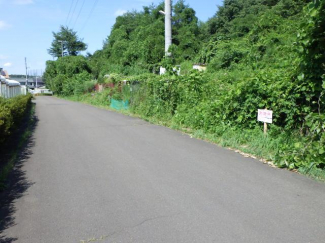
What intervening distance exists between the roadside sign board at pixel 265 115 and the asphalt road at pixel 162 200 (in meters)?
1.33

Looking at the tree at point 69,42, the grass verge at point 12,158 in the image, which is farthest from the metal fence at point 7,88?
the tree at point 69,42

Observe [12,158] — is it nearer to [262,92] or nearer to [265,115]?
[265,115]

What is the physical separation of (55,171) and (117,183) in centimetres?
173

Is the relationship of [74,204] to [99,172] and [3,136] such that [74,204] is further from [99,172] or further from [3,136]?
[3,136]

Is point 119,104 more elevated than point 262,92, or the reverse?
point 262,92

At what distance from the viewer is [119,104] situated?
2272cm

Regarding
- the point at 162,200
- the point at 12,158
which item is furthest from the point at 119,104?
the point at 162,200

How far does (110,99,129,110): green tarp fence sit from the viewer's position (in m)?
21.2

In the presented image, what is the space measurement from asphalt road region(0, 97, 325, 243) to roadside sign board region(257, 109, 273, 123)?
1328 mm

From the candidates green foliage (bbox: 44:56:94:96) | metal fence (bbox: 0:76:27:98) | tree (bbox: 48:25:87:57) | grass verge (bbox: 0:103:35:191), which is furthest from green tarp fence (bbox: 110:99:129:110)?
tree (bbox: 48:25:87:57)

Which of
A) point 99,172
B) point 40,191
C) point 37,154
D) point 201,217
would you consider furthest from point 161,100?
point 201,217

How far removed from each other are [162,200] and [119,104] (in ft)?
59.0

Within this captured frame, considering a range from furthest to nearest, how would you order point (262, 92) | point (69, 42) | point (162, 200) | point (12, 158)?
point (69, 42), point (262, 92), point (12, 158), point (162, 200)

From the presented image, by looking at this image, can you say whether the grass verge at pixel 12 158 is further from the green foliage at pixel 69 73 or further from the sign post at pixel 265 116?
the green foliage at pixel 69 73
